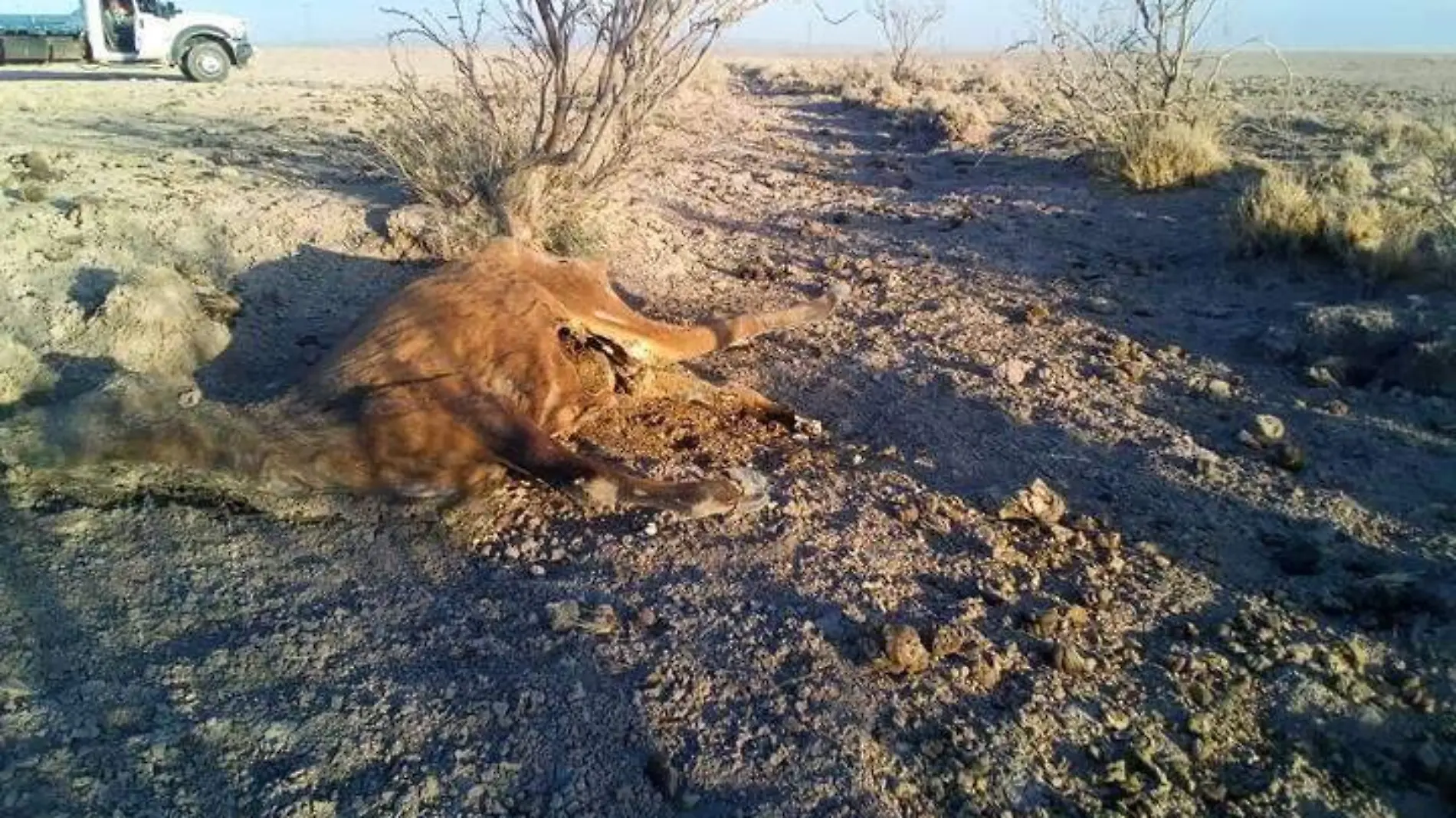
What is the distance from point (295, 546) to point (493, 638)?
2.80ft

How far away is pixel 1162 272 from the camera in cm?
660

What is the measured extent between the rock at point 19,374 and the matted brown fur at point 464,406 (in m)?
0.90

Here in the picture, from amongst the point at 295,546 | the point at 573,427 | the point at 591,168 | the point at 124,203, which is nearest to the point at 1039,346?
the point at 573,427

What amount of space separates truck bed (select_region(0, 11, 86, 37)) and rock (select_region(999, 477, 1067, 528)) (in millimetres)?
20896

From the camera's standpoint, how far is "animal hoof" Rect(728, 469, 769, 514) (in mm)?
3438

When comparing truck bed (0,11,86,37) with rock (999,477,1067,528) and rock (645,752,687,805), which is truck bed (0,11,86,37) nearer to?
rock (999,477,1067,528)

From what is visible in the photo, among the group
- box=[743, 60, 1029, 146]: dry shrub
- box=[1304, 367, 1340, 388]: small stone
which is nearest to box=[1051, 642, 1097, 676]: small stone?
box=[1304, 367, 1340, 388]: small stone

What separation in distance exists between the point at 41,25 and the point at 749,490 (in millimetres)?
21164

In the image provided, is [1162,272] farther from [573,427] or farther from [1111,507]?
[573,427]

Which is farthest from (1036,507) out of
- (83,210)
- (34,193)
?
(34,193)

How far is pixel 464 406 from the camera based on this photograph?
3.45 meters

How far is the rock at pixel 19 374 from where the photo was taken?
3969mm

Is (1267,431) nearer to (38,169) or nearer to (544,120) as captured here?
(544,120)

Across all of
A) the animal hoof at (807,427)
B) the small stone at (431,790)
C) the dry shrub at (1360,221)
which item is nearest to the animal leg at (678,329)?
the animal hoof at (807,427)
